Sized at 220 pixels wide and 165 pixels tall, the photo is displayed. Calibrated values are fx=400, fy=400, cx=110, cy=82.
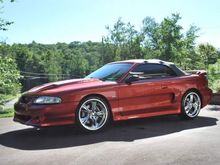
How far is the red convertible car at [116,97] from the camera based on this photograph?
7148mm

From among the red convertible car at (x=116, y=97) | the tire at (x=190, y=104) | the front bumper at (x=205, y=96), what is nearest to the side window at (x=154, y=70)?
the red convertible car at (x=116, y=97)

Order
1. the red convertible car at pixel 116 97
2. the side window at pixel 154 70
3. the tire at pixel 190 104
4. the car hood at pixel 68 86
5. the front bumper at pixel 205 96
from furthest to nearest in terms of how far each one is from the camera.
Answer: the front bumper at pixel 205 96 < the tire at pixel 190 104 < the side window at pixel 154 70 < the car hood at pixel 68 86 < the red convertible car at pixel 116 97

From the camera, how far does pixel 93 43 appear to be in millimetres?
113562

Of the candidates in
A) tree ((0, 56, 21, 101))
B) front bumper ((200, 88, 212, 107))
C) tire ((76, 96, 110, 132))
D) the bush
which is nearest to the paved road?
tire ((76, 96, 110, 132))

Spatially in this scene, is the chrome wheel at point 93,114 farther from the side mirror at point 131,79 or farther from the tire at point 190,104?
the tire at point 190,104

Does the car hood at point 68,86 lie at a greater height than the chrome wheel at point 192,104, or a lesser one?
greater

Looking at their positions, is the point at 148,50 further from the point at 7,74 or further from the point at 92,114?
the point at 92,114

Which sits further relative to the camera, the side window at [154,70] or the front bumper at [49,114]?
the side window at [154,70]

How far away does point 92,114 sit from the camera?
7.49 m

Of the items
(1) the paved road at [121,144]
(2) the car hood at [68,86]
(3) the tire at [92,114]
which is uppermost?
(2) the car hood at [68,86]

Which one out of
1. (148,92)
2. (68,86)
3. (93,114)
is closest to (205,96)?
(148,92)

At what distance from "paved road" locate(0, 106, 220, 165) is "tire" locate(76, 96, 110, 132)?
189 mm

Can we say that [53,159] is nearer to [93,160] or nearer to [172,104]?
[93,160]

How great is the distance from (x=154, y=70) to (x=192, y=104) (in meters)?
1.25
